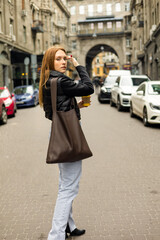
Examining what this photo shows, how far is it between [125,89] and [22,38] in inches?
862

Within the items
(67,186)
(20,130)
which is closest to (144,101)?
(20,130)

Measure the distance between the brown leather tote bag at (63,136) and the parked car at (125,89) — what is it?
13.5 metres

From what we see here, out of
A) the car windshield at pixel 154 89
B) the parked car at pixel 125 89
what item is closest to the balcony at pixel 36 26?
the parked car at pixel 125 89

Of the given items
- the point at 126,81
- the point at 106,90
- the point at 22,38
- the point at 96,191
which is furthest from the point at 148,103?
the point at 22,38

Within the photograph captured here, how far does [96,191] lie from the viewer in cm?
460

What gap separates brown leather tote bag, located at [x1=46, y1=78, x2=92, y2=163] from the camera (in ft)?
9.14

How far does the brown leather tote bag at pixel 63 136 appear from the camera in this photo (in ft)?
9.14

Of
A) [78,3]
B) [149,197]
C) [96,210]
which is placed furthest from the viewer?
[78,3]

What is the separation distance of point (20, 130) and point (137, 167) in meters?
6.13

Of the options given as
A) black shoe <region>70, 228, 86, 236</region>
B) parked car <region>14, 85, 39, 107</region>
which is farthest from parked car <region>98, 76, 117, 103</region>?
black shoe <region>70, 228, 86, 236</region>

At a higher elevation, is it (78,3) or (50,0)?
(78,3)

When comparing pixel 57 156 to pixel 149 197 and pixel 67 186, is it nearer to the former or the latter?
pixel 67 186

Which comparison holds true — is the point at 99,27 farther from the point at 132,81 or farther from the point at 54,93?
the point at 54,93

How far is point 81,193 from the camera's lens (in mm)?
4551
